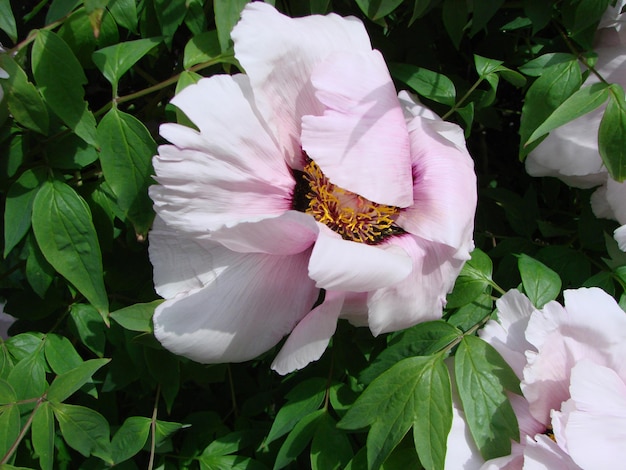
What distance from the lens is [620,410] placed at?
0.79 metres

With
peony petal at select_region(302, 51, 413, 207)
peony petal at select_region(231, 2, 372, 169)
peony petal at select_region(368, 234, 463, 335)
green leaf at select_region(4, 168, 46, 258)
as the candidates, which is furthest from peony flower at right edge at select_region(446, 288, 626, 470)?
green leaf at select_region(4, 168, 46, 258)

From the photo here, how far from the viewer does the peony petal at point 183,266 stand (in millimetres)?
765

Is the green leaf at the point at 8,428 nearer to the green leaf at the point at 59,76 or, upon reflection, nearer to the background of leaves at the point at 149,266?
the background of leaves at the point at 149,266

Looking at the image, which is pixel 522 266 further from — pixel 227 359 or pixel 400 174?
pixel 227 359

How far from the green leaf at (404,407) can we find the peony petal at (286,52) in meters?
0.29

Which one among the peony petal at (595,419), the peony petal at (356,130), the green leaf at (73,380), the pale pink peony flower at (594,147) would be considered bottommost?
the peony petal at (595,419)

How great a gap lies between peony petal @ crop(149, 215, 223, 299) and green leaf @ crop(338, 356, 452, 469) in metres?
0.23

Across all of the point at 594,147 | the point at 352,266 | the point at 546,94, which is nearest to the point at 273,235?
the point at 352,266

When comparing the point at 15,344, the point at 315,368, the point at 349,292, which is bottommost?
the point at 315,368

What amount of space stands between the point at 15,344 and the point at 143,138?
345mm

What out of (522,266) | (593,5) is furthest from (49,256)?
(593,5)

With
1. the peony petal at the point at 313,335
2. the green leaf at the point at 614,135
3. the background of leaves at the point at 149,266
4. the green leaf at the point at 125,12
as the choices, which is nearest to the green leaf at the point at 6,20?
the background of leaves at the point at 149,266

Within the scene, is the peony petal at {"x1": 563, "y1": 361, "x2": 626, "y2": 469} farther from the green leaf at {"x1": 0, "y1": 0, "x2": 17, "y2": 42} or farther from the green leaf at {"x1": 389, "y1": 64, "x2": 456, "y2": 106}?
the green leaf at {"x1": 0, "y1": 0, "x2": 17, "y2": 42}

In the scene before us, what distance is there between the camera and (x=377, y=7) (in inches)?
31.6
